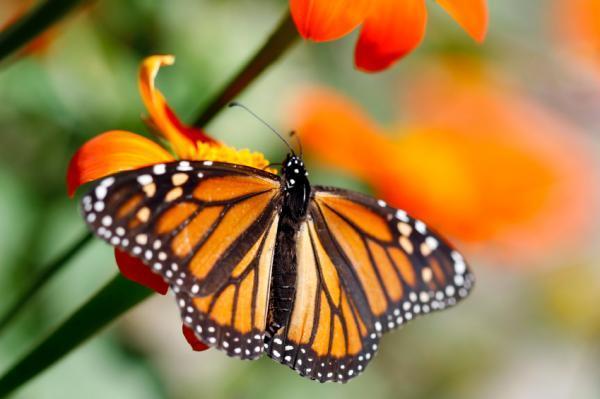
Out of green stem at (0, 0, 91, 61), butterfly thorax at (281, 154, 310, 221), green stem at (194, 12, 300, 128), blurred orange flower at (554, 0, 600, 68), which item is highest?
blurred orange flower at (554, 0, 600, 68)

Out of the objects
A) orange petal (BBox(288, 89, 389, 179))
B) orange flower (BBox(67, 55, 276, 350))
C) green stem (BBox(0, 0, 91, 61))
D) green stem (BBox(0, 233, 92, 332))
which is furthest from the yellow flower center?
orange petal (BBox(288, 89, 389, 179))

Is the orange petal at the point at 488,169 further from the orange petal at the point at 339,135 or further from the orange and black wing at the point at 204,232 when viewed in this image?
the orange and black wing at the point at 204,232

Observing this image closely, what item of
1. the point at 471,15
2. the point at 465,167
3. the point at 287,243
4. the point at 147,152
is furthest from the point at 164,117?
the point at 465,167

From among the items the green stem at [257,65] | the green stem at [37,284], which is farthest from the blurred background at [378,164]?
the green stem at [257,65]

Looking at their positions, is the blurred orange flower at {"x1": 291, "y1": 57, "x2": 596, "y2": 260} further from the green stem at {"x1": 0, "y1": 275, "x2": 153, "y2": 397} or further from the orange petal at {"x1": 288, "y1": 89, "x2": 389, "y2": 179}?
the green stem at {"x1": 0, "y1": 275, "x2": 153, "y2": 397}

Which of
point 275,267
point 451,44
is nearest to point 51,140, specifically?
point 275,267

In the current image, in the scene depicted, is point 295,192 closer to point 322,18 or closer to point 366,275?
point 366,275
